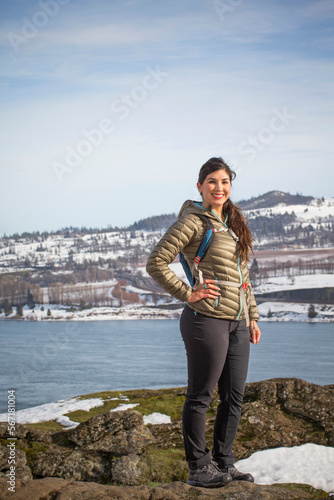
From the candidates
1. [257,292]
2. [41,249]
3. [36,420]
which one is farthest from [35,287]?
[36,420]

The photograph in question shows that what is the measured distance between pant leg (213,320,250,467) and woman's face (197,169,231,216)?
26.1 inches

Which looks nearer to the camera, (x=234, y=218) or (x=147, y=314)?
(x=234, y=218)

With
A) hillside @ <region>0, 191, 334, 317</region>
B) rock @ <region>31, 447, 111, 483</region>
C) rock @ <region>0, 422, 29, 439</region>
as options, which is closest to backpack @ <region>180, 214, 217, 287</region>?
rock @ <region>31, 447, 111, 483</region>

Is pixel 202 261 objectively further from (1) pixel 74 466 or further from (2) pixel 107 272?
(2) pixel 107 272

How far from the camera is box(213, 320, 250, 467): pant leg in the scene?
272 centimetres

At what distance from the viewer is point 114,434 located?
378cm

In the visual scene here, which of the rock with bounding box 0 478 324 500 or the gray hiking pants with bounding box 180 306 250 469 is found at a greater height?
the gray hiking pants with bounding box 180 306 250 469

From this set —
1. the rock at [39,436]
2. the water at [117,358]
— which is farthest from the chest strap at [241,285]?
the water at [117,358]

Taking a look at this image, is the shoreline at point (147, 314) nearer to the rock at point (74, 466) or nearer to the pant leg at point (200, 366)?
the rock at point (74, 466)

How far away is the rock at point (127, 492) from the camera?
7.48 feet

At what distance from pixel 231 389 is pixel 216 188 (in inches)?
43.4

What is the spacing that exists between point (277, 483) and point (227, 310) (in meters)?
1.19

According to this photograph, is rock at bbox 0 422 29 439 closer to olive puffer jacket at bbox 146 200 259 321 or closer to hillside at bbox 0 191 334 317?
olive puffer jacket at bbox 146 200 259 321

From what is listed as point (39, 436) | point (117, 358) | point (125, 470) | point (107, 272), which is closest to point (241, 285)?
point (125, 470)
